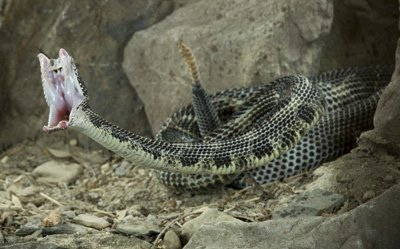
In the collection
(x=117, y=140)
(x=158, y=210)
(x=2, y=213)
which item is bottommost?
(x=158, y=210)

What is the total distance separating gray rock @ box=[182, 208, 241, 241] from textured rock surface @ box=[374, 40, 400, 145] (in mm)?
1155

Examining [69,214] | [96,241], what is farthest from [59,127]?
[69,214]

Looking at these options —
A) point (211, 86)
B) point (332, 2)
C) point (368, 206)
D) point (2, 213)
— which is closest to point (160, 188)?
point (211, 86)

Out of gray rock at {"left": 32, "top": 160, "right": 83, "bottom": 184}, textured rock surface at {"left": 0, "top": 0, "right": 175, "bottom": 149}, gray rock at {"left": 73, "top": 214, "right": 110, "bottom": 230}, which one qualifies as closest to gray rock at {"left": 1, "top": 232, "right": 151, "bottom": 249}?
gray rock at {"left": 73, "top": 214, "right": 110, "bottom": 230}

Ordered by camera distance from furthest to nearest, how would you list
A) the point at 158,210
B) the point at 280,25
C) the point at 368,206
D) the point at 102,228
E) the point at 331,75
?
the point at 331,75
the point at 280,25
the point at 158,210
the point at 102,228
the point at 368,206

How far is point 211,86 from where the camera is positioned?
7.41 metres

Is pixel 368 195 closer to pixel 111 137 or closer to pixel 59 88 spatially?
pixel 111 137

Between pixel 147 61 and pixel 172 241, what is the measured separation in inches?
115

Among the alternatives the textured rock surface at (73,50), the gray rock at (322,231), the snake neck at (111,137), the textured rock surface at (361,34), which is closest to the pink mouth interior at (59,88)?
the snake neck at (111,137)

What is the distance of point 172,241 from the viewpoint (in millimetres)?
5172

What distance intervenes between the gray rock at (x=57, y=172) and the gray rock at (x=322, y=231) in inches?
109

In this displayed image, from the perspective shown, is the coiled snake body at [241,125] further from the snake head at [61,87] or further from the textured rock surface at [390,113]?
the textured rock surface at [390,113]

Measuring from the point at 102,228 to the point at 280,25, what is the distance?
244 cm

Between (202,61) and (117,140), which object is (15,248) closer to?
(117,140)
